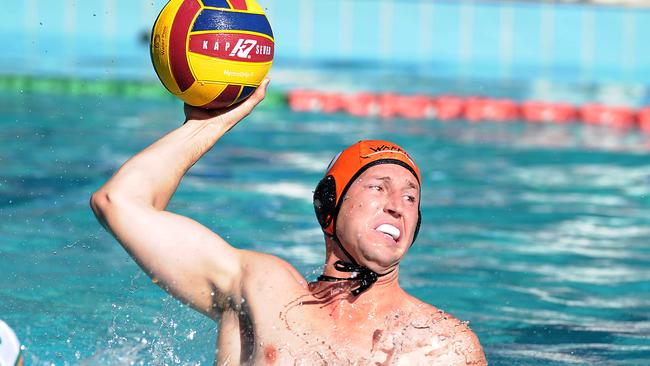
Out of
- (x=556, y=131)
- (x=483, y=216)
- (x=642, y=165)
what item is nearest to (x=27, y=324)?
(x=483, y=216)

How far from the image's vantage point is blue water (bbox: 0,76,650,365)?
4.19 m

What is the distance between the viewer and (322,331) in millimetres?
2670

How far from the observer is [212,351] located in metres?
3.51

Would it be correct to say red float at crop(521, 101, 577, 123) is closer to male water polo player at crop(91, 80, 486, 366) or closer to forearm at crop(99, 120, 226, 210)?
male water polo player at crop(91, 80, 486, 366)

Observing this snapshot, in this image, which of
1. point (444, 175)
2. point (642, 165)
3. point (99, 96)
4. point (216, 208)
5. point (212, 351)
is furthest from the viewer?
point (99, 96)

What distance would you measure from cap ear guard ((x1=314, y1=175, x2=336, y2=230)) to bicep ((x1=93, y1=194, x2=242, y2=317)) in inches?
9.5

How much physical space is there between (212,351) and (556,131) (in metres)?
7.25

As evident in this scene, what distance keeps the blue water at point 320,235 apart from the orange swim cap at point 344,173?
88cm

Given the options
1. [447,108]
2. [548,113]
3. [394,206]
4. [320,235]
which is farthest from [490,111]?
[394,206]

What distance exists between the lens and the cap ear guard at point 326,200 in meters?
2.71

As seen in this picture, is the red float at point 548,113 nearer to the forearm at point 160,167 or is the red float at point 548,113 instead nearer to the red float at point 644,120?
the red float at point 644,120

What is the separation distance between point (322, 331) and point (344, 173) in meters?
0.40

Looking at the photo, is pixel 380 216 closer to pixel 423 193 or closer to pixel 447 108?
pixel 423 193

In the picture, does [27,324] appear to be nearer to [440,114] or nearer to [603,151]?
[603,151]
